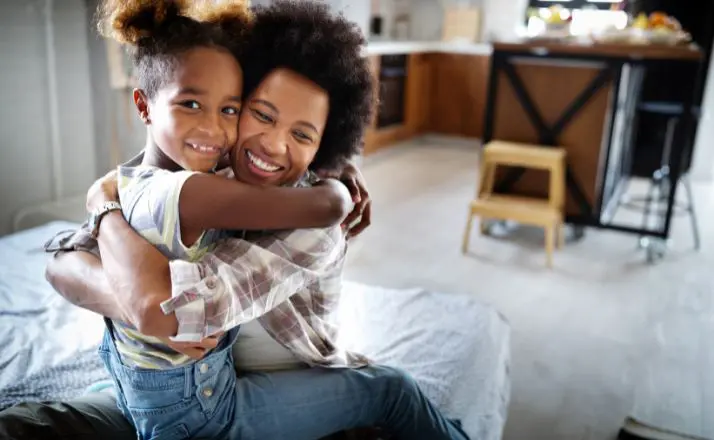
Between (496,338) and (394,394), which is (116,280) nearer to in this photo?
(394,394)

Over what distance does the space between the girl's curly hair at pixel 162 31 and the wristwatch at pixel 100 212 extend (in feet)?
0.57

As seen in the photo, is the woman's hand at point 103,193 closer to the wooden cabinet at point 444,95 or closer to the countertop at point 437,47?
the countertop at point 437,47

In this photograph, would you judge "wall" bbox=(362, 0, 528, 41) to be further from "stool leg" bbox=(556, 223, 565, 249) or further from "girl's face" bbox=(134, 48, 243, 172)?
"girl's face" bbox=(134, 48, 243, 172)

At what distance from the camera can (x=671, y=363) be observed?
7.61 feet

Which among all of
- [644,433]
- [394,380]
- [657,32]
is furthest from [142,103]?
[657,32]

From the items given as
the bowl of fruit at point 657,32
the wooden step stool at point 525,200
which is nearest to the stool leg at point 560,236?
the wooden step stool at point 525,200

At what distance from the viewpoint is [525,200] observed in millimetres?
3518

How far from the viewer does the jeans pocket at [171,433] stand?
970 mm

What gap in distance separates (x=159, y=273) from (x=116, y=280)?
0.07 meters

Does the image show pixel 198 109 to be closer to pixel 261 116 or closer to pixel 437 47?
pixel 261 116

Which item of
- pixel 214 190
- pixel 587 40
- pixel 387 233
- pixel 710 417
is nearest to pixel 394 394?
pixel 214 190

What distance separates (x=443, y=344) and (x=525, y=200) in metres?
1.94

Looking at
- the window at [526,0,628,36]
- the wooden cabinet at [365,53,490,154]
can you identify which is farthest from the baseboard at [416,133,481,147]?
the window at [526,0,628,36]

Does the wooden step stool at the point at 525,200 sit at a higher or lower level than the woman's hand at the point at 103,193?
lower
